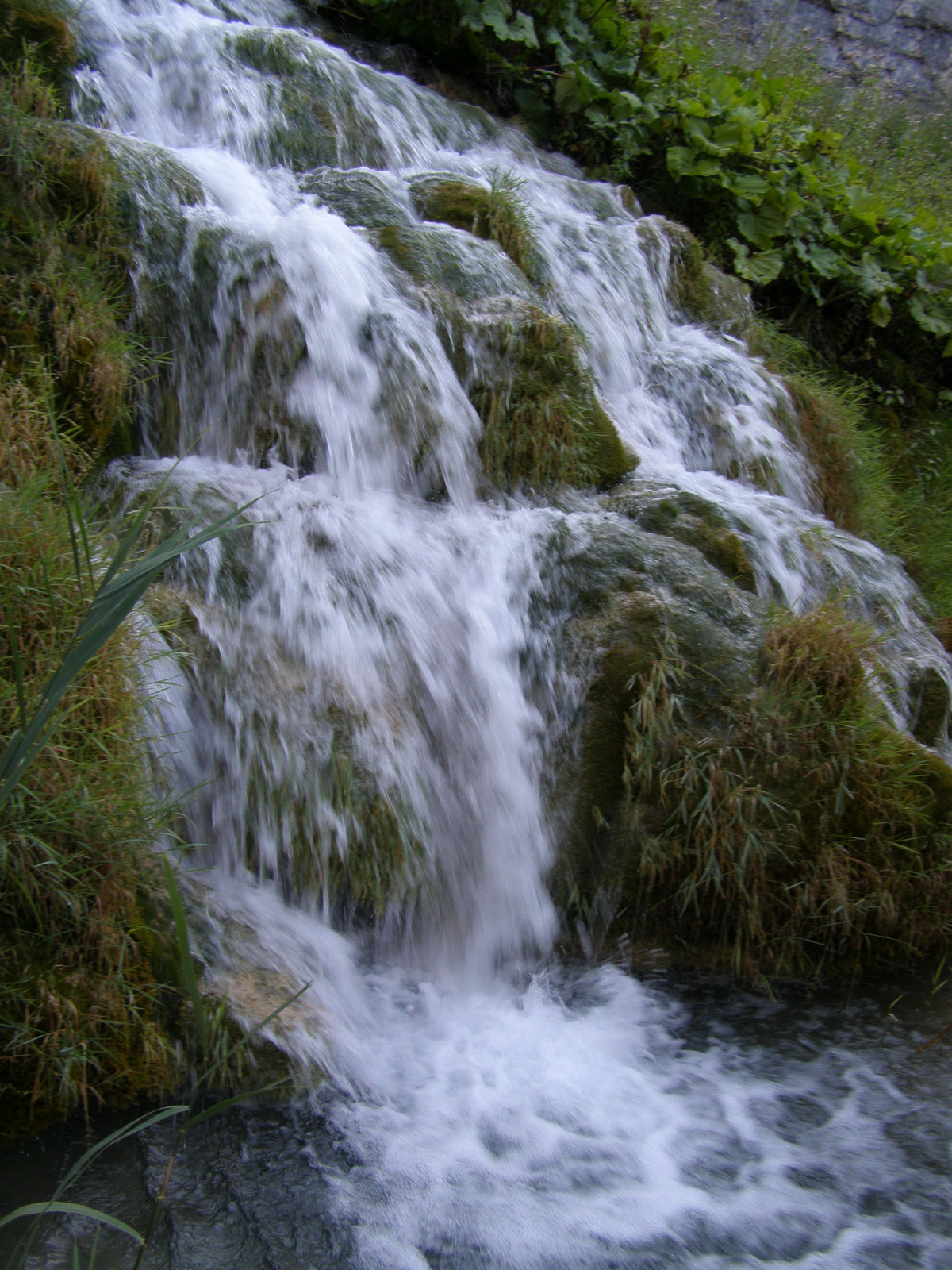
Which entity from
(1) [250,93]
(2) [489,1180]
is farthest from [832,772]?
(1) [250,93]

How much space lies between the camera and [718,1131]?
2371 mm

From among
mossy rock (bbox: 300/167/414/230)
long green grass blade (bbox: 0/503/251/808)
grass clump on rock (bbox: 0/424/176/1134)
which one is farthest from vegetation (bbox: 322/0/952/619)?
long green grass blade (bbox: 0/503/251/808)

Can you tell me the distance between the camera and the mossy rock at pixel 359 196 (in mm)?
4566

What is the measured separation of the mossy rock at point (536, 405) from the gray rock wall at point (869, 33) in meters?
7.96

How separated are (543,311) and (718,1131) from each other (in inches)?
133

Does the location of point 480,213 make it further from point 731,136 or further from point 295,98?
point 731,136

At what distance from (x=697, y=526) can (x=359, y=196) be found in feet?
7.94

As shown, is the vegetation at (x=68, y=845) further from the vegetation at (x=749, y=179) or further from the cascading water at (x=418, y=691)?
the vegetation at (x=749, y=179)

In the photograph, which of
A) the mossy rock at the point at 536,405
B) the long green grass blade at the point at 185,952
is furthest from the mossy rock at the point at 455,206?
the long green grass blade at the point at 185,952

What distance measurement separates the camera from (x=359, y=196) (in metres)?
4.67

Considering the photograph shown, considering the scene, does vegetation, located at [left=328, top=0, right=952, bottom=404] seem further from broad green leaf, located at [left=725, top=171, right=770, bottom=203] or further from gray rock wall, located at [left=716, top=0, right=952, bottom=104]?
gray rock wall, located at [left=716, top=0, right=952, bottom=104]

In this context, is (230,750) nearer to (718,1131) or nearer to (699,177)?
(718,1131)

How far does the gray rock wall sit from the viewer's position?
1020cm

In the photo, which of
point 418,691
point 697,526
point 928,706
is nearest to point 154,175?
point 418,691
